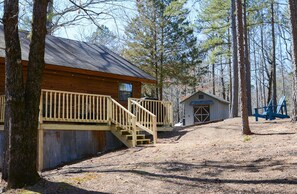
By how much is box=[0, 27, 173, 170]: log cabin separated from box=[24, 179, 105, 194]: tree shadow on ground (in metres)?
3.80

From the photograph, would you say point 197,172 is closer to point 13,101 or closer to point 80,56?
point 13,101

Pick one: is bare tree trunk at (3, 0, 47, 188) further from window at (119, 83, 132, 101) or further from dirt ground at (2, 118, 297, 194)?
window at (119, 83, 132, 101)

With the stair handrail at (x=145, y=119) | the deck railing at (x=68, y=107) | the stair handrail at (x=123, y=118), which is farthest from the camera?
the stair handrail at (x=145, y=119)

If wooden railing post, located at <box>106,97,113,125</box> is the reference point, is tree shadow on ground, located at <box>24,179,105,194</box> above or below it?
below

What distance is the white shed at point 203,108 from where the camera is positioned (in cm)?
A: 2603

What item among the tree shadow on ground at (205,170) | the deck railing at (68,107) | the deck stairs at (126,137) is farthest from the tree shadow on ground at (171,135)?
the tree shadow on ground at (205,170)

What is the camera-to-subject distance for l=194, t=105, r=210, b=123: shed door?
2638 centimetres

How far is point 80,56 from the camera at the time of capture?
14.0 metres

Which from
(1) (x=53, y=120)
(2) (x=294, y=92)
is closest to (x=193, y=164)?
(1) (x=53, y=120)

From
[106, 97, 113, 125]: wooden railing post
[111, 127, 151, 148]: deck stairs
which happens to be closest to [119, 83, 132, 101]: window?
[106, 97, 113, 125]: wooden railing post

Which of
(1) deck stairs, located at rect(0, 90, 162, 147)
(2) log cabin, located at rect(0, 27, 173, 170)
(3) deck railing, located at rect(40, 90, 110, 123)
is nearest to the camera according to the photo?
(3) deck railing, located at rect(40, 90, 110, 123)

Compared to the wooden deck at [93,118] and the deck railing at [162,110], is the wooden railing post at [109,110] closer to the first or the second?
the wooden deck at [93,118]

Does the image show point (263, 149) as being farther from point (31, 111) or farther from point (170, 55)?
point (170, 55)

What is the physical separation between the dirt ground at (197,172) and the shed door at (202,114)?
1736 centimetres
